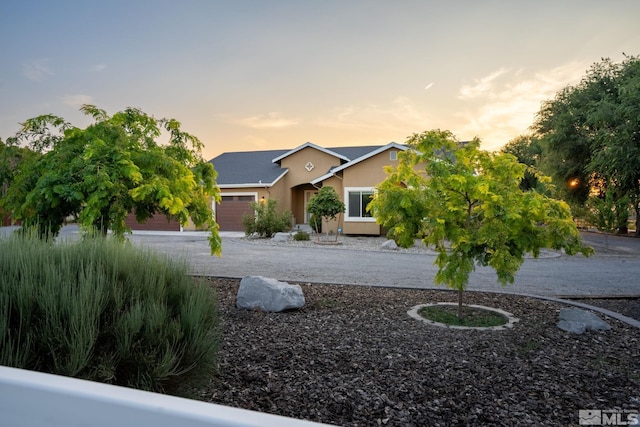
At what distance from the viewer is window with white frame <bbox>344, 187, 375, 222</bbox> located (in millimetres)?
21312

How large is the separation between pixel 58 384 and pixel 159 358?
216cm

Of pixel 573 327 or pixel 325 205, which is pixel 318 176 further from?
pixel 573 327

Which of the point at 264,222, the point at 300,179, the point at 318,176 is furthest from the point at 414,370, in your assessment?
the point at 300,179

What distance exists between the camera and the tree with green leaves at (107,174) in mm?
5965

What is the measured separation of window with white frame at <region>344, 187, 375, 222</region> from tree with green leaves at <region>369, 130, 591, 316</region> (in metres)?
15.2

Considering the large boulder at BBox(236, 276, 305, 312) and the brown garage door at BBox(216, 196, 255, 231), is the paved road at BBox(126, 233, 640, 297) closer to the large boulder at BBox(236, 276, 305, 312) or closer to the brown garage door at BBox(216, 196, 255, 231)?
the large boulder at BBox(236, 276, 305, 312)

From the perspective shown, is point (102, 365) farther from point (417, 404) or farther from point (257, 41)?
point (257, 41)

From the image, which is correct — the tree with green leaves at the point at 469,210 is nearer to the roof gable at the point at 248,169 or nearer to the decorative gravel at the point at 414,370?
the decorative gravel at the point at 414,370

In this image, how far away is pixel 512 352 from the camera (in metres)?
4.51

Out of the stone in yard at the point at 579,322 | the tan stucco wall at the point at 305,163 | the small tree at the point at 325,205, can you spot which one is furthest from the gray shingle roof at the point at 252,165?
the stone in yard at the point at 579,322

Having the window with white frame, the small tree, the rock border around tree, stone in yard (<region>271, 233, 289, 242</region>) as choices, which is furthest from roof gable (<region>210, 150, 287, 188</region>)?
the rock border around tree

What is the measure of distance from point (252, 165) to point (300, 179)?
12.9ft

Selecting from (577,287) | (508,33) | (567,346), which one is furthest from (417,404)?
(508,33)

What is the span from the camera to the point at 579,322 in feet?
17.6
